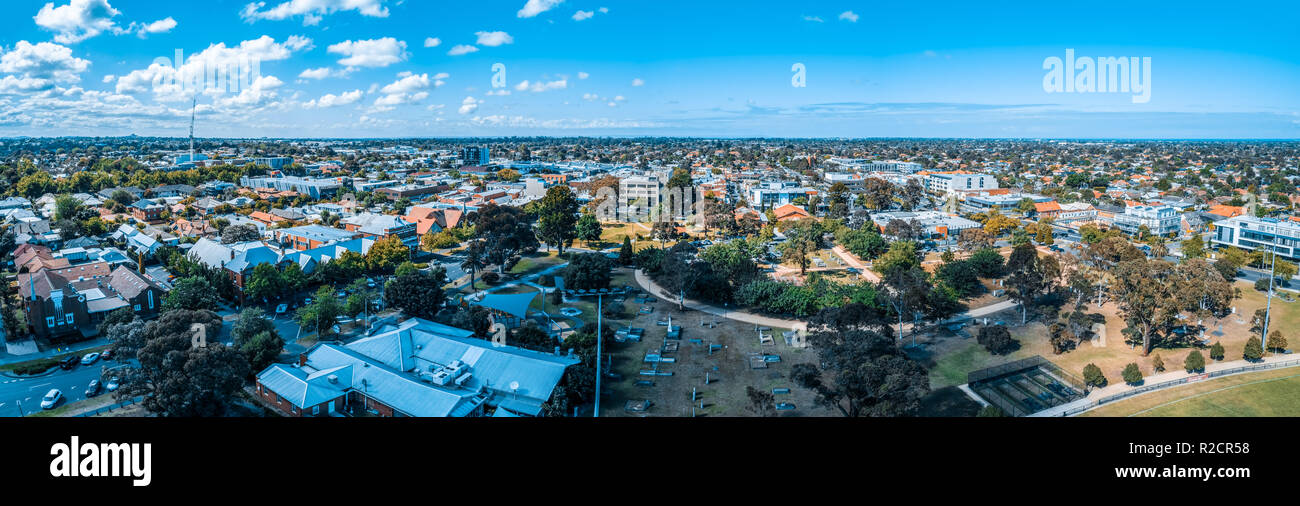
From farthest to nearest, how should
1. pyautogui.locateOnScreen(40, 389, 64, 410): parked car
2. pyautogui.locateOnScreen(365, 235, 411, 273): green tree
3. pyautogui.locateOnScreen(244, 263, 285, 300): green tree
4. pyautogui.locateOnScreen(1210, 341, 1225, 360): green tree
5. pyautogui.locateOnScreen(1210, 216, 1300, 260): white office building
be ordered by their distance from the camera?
pyautogui.locateOnScreen(1210, 216, 1300, 260): white office building < pyautogui.locateOnScreen(365, 235, 411, 273): green tree < pyautogui.locateOnScreen(244, 263, 285, 300): green tree < pyautogui.locateOnScreen(1210, 341, 1225, 360): green tree < pyautogui.locateOnScreen(40, 389, 64, 410): parked car

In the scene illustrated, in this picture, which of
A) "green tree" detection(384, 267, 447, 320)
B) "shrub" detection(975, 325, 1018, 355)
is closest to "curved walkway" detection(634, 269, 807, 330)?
"shrub" detection(975, 325, 1018, 355)

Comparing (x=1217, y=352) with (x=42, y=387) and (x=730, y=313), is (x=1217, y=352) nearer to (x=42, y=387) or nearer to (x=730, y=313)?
(x=730, y=313)

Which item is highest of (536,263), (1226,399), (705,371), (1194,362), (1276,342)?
(536,263)

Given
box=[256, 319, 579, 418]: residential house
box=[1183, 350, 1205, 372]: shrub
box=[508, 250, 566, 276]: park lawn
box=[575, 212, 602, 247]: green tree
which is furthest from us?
box=[575, 212, 602, 247]: green tree

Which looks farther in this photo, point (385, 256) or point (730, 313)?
point (385, 256)

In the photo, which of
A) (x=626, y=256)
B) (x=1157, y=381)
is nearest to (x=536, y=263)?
(x=626, y=256)

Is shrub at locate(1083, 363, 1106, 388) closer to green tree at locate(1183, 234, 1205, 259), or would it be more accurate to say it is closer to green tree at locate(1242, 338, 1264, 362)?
green tree at locate(1242, 338, 1264, 362)

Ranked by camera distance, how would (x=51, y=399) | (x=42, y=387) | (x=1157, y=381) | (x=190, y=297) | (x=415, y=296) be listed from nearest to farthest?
A: 1. (x=51, y=399)
2. (x=42, y=387)
3. (x=1157, y=381)
4. (x=190, y=297)
5. (x=415, y=296)

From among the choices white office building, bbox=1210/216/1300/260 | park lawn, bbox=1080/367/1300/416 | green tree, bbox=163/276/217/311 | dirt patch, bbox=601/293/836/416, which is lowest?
park lawn, bbox=1080/367/1300/416
